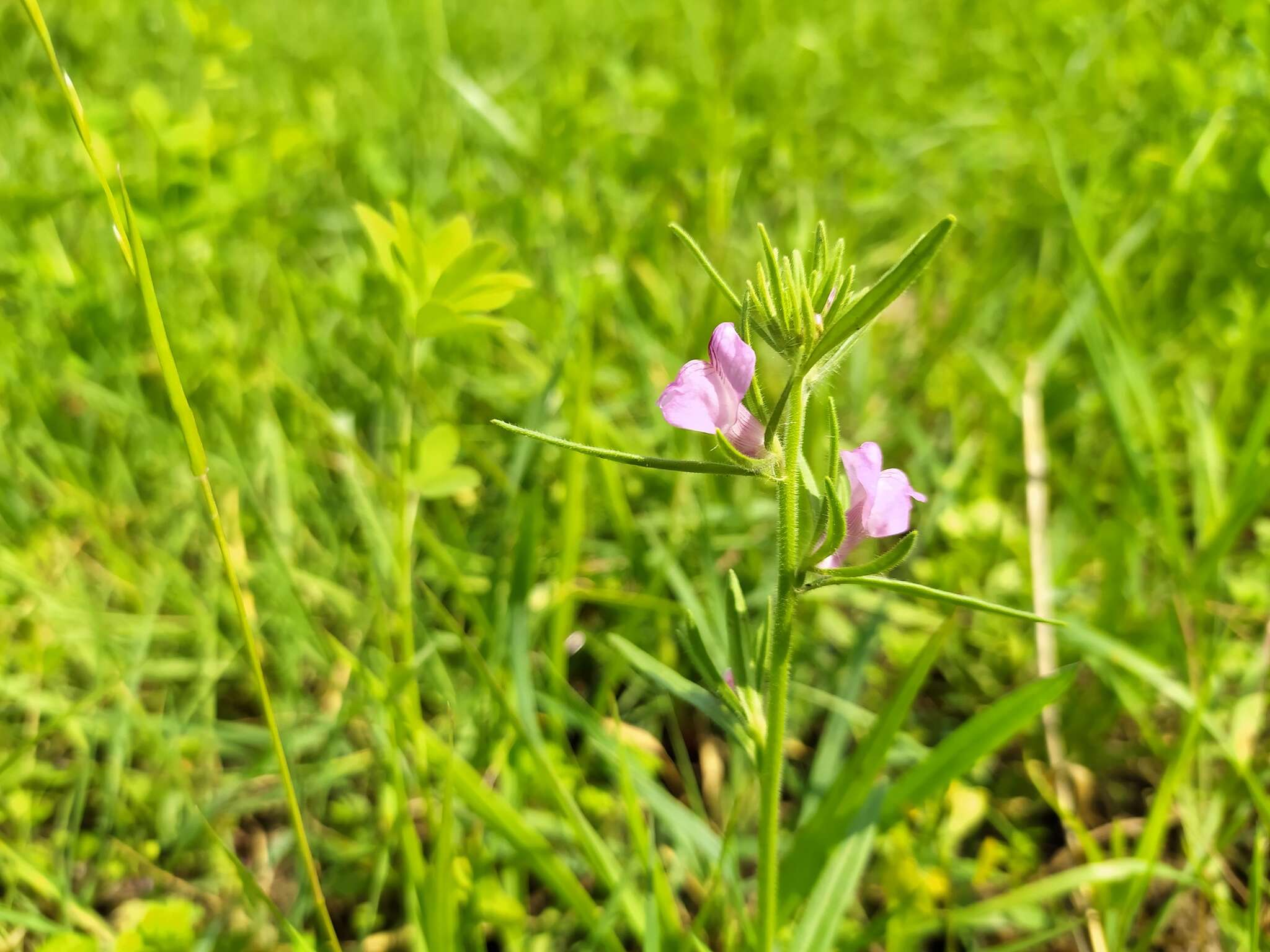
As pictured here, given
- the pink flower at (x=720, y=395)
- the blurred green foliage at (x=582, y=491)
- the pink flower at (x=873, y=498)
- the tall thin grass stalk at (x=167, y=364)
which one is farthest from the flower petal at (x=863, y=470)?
the tall thin grass stalk at (x=167, y=364)

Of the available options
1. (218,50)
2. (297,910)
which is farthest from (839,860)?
(218,50)

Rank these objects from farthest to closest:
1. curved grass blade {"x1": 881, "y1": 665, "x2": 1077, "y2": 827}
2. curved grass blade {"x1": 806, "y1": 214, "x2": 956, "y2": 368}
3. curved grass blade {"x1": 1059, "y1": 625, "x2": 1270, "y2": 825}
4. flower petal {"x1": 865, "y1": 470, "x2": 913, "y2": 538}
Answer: curved grass blade {"x1": 1059, "y1": 625, "x2": 1270, "y2": 825} < curved grass blade {"x1": 881, "y1": 665, "x2": 1077, "y2": 827} < flower petal {"x1": 865, "y1": 470, "x2": 913, "y2": 538} < curved grass blade {"x1": 806, "y1": 214, "x2": 956, "y2": 368}

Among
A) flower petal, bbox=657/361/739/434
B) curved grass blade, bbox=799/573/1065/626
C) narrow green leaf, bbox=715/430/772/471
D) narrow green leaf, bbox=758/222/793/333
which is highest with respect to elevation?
narrow green leaf, bbox=758/222/793/333

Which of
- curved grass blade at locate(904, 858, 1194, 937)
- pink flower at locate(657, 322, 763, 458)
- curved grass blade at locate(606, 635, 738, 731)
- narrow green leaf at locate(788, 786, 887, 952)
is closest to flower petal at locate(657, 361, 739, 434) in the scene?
pink flower at locate(657, 322, 763, 458)

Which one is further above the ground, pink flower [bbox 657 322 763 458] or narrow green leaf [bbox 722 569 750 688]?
pink flower [bbox 657 322 763 458]

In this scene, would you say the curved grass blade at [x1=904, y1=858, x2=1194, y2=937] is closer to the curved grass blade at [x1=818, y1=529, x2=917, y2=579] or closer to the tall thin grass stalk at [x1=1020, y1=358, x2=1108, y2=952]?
the tall thin grass stalk at [x1=1020, y1=358, x2=1108, y2=952]

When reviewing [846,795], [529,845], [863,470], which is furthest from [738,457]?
[529,845]

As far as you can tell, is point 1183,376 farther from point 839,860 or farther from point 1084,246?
point 839,860

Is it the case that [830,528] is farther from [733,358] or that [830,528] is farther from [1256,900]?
[1256,900]
